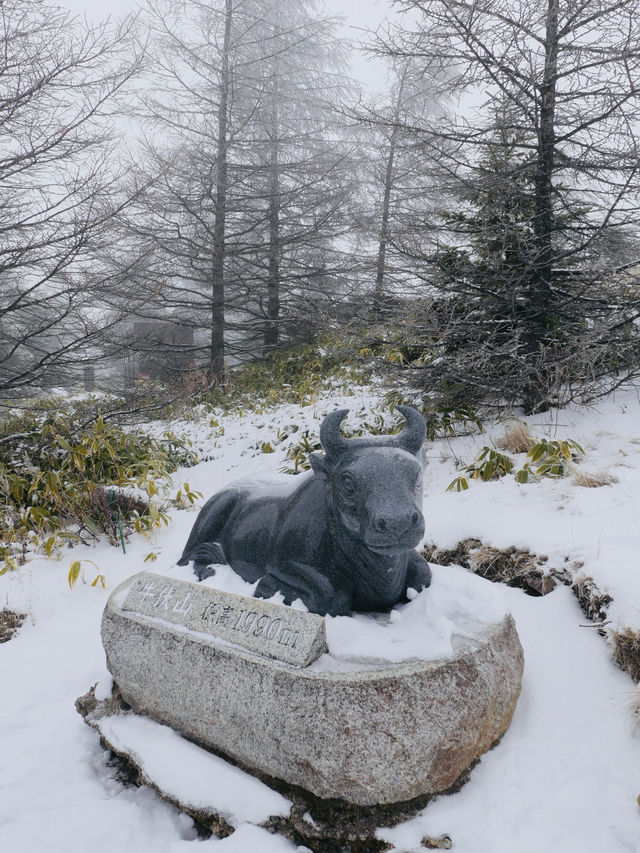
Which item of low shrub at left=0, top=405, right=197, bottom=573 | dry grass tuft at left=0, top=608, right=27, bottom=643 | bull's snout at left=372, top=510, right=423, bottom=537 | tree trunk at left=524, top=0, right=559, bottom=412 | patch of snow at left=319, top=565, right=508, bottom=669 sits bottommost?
dry grass tuft at left=0, top=608, right=27, bottom=643

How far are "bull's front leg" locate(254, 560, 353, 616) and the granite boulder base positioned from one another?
6.4 inches

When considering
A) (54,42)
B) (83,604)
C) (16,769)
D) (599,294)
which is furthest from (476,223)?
(16,769)

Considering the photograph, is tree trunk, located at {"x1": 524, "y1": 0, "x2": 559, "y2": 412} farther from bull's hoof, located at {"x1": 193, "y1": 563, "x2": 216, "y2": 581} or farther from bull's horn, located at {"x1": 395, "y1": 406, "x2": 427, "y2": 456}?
bull's hoof, located at {"x1": 193, "y1": 563, "x2": 216, "y2": 581}

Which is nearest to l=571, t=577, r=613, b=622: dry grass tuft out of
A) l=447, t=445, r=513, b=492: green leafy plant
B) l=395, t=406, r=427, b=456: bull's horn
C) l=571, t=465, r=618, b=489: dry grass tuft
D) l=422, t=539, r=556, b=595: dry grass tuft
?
l=422, t=539, r=556, b=595: dry grass tuft

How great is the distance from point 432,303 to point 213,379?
5522 mm

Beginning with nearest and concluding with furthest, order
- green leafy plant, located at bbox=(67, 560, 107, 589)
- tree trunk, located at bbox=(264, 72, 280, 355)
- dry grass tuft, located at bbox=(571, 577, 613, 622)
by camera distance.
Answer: dry grass tuft, located at bbox=(571, 577, 613, 622) < green leafy plant, located at bbox=(67, 560, 107, 589) < tree trunk, located at bbox=(264, 72, 280, 355)

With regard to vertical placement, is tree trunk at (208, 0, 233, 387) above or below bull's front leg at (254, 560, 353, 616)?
above

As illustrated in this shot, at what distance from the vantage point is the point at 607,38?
14.2 ft

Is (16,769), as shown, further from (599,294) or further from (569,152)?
(569,152)

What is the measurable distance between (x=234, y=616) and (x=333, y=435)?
2.97ft

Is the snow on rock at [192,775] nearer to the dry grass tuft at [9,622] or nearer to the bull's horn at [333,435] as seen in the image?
the bull's horn at [333,435]

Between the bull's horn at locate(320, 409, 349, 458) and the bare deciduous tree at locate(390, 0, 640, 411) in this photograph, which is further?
the bare deciduous tree at locate(390, 0, 640, 411)

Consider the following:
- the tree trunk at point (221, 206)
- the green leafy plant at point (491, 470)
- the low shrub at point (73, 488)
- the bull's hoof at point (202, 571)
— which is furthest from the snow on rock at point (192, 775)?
the tree trunk at point (221, 206)

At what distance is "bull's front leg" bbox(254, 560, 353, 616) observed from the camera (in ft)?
7.47
